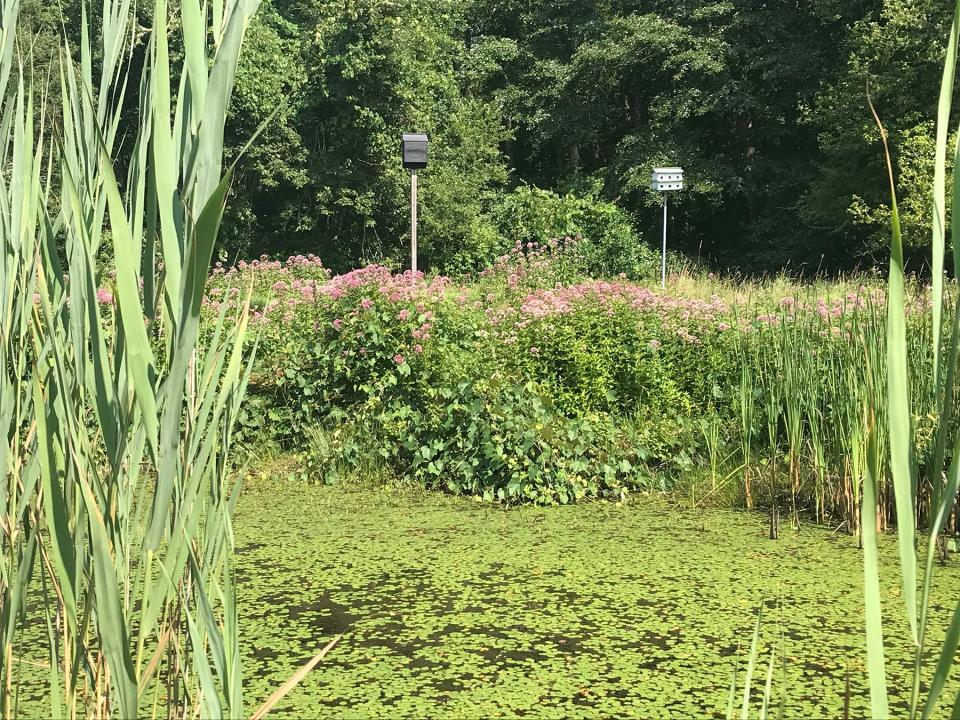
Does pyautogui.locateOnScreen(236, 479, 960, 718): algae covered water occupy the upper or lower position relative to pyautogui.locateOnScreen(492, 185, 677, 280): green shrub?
lower

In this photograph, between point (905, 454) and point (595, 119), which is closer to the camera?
point (905, 454)

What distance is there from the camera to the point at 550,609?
2943mm

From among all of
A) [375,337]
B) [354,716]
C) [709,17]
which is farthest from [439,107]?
[354,716]

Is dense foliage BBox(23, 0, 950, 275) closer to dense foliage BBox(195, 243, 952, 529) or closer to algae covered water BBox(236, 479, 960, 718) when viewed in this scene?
dense foliage BBox(195, 243, 952, 529)

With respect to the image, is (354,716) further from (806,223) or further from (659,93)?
(659,93)

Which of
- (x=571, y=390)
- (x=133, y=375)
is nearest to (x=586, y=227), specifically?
(x=571, y=390)

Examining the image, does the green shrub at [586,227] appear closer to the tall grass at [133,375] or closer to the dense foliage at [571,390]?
the dense foliage at [571,390]

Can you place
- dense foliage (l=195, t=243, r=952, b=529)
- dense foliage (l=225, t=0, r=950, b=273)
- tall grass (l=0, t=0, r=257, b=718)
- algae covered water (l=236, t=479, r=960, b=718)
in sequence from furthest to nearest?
dense foliage (l=225, t=0, r=950, b=273) < dense foliage (l=195, t=243, r=952, b=529) < algae covered water (l=236, t=479, r=960, b=718) < tall grass (l=0, t=0, r=257, b=718)

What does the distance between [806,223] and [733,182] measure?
1.94 m

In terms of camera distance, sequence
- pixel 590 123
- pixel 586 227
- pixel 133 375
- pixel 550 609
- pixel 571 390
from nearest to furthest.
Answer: pixel 133 375, pixel 550 609, pixel 571 390, pixel 586 227, pixel 590 123

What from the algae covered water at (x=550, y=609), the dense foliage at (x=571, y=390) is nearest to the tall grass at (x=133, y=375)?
the algae covered water at (x=550, y=609)

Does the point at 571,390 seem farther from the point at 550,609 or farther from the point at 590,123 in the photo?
the point at 590,123

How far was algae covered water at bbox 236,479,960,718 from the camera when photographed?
2.38 metres

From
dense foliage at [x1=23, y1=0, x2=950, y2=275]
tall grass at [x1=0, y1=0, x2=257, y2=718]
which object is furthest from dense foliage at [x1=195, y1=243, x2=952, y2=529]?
dense foliage at [x1=23, y1=0, x2=950, y2=275]
